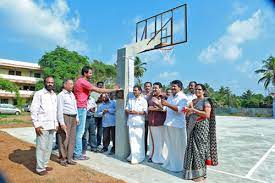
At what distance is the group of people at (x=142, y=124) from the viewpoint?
4.78m

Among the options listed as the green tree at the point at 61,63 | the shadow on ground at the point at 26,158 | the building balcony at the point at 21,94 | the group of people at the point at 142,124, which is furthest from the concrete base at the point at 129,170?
the building balcony at the point at 21,94

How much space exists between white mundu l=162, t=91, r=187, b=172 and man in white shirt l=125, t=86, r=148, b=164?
2.22 feet

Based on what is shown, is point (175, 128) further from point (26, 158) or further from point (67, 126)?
point (26, 158)

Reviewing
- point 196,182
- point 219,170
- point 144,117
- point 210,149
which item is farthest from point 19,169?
point 219,170

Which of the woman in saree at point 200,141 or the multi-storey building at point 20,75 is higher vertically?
the multi-storey building at point 20,75

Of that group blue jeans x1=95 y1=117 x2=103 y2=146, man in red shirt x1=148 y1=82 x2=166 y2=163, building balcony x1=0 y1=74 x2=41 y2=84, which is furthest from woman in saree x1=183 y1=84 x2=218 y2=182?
building balcony x1=0 y1=74 x2=41 y2=84

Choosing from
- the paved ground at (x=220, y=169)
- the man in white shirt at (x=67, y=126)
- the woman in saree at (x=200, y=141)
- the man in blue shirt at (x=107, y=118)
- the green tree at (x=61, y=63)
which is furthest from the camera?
the green tree at (x=61, y=63)

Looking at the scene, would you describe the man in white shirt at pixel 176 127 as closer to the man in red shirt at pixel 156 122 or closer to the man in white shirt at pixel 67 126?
the man in red shirt at pixel 156 122

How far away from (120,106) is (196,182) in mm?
2572

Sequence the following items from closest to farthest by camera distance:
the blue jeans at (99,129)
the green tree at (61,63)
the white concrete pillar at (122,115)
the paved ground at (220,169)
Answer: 1. the paved ground at (220,169)
2. the white concrete pillar at (122,115)
3. the blue jeans at (99,129)
4. the green tree at (61,63)

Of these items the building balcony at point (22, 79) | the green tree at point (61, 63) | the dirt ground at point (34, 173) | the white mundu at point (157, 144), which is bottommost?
the dirt ground at point (34, 173)

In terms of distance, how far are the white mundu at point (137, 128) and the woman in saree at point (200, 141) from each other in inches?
54.6

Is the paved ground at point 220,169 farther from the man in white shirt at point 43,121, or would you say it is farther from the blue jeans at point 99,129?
the man in white shirt at point 43,121

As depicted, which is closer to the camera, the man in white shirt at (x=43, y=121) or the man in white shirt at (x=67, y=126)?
the man in white shirt at (x=43, y=121)
